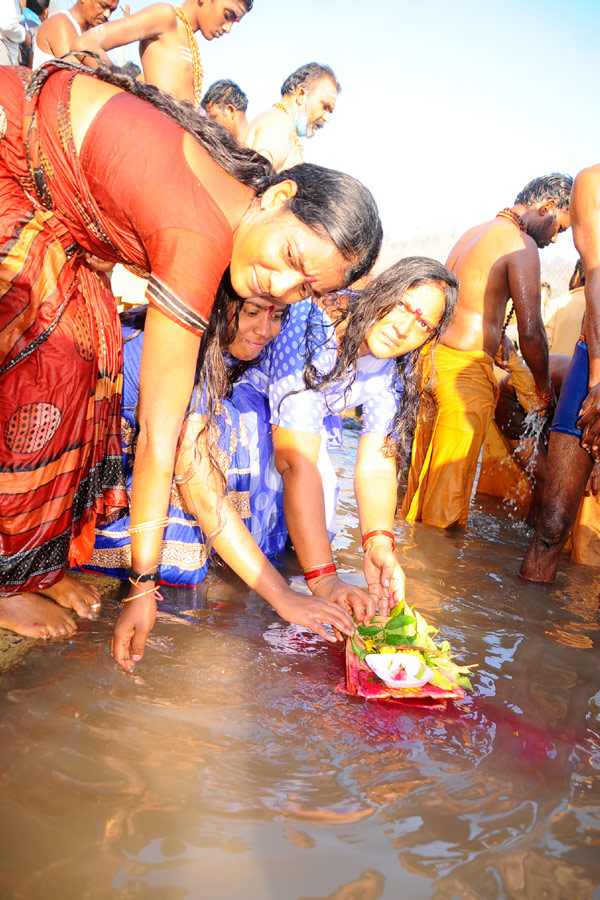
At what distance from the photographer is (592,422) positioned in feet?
10.0

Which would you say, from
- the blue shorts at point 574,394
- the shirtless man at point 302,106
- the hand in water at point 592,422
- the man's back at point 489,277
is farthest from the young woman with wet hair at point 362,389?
the shirtless man at point 302,106

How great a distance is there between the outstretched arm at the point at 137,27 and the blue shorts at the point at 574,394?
9.51 feet

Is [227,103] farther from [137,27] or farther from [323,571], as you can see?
[323,571]

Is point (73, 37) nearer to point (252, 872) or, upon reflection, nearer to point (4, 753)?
point (4, 753)

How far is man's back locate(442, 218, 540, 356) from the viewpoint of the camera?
442cm

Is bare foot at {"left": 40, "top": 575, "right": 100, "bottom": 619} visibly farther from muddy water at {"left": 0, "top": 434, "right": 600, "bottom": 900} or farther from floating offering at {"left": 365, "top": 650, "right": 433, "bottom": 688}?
floating offering at {"left": 365, "top": 650, "right": 433, "bottom": 688}

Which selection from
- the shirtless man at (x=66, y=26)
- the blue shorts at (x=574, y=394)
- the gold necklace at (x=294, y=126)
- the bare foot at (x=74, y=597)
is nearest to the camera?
the bare foot at (x=74, y=597)

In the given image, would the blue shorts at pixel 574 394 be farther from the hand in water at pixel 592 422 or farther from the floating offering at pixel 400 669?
the floating offering at pixel 400 669

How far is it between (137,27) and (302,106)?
4.45 feet

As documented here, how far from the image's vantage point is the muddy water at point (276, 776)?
1351 mm

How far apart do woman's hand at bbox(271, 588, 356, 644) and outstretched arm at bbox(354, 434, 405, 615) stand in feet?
1.21

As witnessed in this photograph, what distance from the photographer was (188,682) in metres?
2.02

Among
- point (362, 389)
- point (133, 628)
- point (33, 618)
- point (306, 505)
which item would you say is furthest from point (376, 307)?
point (33, 618)

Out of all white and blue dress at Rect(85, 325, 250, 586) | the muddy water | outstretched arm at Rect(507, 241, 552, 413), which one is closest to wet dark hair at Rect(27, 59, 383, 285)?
white and blue dress at Rect(85, 325, 250, 586)
